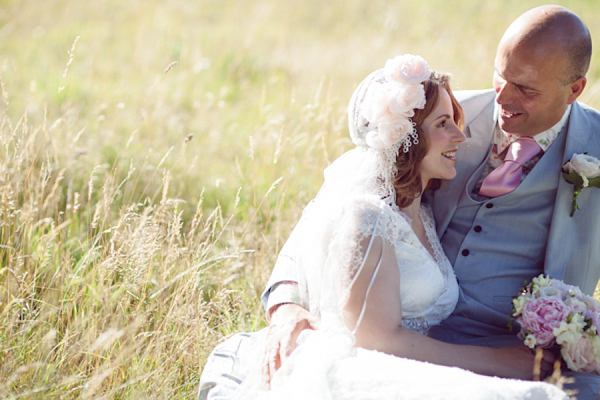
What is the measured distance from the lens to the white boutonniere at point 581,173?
3305mm

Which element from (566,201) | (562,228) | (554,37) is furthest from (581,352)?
(554,37)

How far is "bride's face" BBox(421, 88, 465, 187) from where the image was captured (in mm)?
3174

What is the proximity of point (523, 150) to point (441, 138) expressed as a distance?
2.22 ft

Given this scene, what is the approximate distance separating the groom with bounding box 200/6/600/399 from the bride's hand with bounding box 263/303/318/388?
0.15 m

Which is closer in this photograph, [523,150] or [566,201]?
[566,201]

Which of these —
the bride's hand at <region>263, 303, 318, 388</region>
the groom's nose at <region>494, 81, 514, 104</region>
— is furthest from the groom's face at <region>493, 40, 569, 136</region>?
the bride's hand at <region>263, 303, 318, 388</region>

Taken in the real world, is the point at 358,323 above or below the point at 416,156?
below

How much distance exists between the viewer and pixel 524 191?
3475mm

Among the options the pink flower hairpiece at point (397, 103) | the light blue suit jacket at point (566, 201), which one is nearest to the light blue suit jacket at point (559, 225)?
the light blue suit jacket at point (566, 201)

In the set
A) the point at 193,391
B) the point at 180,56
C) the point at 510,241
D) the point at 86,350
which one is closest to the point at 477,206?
the point at 510,241

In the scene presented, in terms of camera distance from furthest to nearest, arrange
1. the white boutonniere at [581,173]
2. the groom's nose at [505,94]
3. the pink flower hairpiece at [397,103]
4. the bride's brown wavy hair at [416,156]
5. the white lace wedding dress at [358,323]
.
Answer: the groom's nose at [505,94], the white boutonniere at [581,173], the bride's brown wavy hair at [416,156], the pink flower hairpiece at [397,103], the white lace wedding dress at [358,323]

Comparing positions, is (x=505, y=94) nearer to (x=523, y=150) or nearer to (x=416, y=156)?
(x=523, y=150)

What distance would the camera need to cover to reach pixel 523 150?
11.8 feet

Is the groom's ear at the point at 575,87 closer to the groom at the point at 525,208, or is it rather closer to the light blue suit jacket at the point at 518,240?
the groom at the point at 525,208
